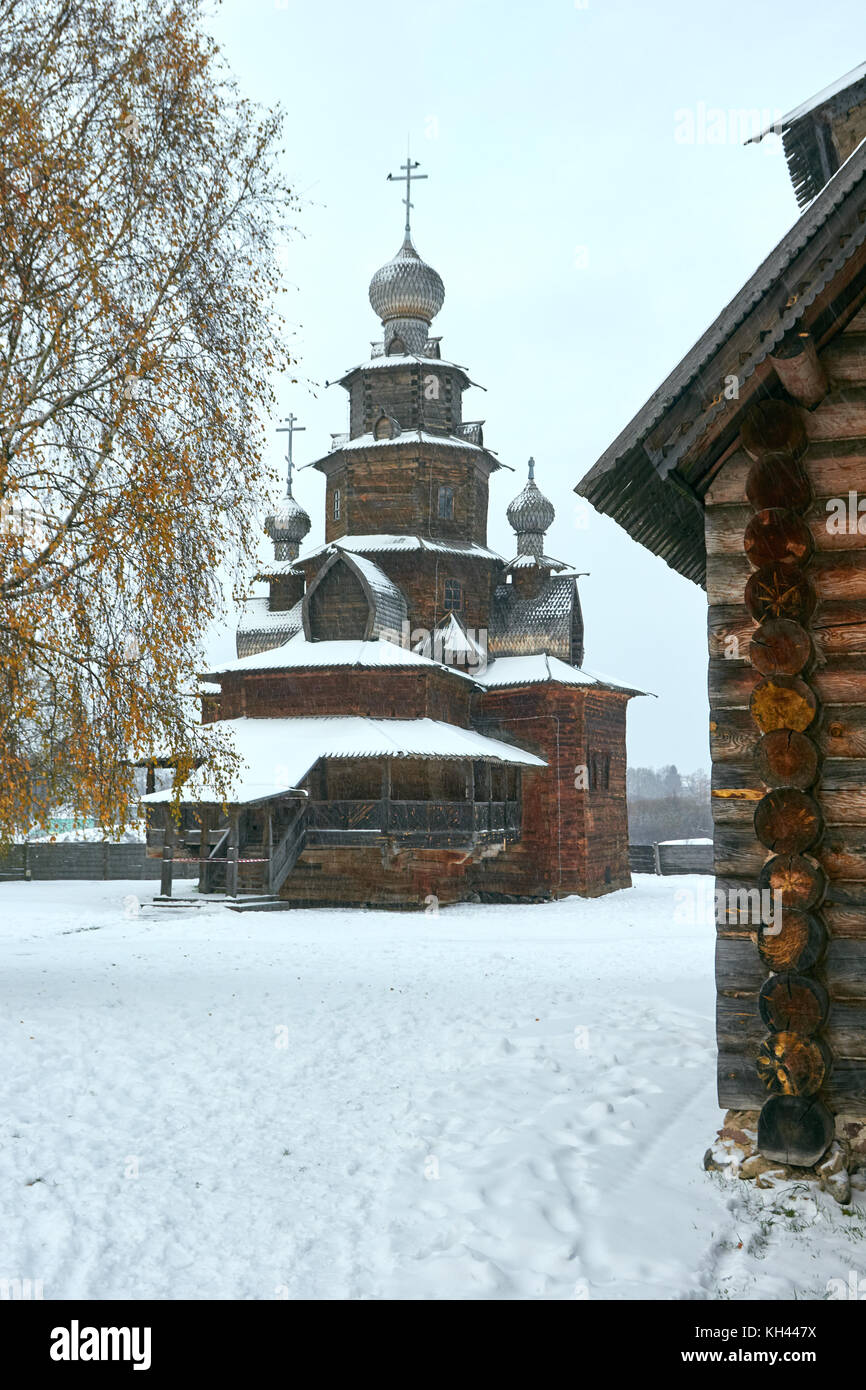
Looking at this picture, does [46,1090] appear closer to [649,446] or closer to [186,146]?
[649,446]

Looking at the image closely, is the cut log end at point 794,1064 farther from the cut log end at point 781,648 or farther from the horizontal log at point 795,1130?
the cut log end at point 781,648

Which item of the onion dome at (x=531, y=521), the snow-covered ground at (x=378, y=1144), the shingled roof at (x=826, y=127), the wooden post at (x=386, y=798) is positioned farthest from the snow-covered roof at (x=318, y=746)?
the shingled roof at (x=826, y=127)

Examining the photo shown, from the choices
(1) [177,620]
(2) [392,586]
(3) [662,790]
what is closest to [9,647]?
(1) [177,620]

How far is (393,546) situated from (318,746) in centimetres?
704

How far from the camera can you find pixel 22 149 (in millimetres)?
9672

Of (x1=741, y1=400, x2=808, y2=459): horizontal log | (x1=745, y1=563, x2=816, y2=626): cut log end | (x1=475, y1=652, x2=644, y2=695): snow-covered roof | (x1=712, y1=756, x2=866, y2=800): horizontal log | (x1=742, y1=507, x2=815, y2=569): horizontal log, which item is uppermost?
(x1=475, y1=652, x2=644, y2=695): snow-covered roof

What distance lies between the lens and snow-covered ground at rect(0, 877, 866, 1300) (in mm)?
4543

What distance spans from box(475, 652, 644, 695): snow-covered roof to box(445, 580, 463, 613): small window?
2.00 metres

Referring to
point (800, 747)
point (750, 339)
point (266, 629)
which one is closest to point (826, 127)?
point (750, 339)

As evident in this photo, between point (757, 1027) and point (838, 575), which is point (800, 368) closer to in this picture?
point (838, 575)

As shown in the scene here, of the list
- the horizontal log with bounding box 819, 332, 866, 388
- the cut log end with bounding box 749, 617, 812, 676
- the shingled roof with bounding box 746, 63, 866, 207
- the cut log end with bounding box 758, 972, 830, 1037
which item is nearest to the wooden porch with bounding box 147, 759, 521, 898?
the shingled roof with bounding box 746, 63, 866, 207

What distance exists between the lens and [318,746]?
22828mm

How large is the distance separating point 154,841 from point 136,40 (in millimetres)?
17036

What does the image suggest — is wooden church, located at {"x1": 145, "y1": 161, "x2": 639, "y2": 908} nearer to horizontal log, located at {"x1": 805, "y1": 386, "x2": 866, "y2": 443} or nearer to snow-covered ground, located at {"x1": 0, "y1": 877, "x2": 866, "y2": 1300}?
snow-covered ground, located at {"x1": 0, "y1": 877, "x2": 866, "y2": 1300}
